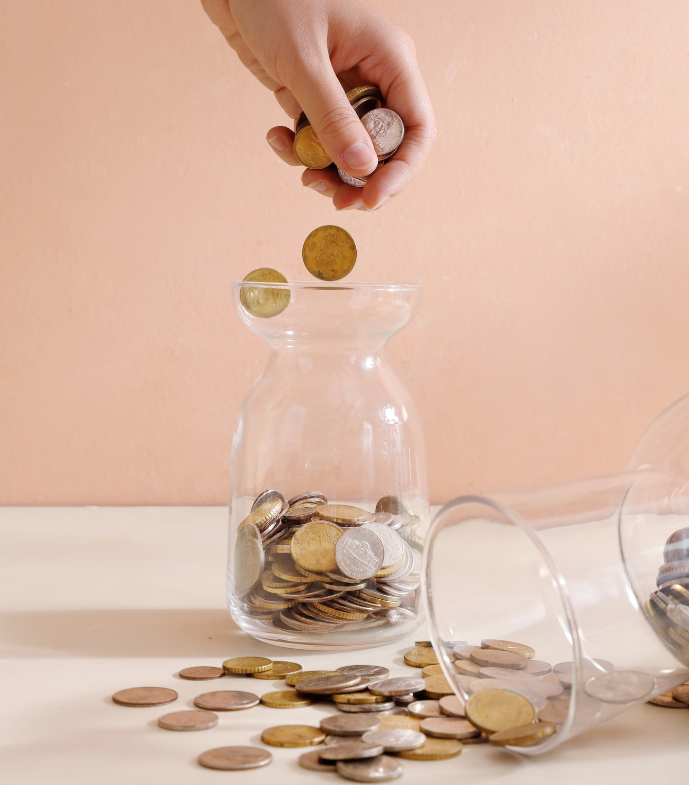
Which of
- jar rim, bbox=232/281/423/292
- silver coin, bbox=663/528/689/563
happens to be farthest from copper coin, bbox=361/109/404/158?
silver coin, bbox=663/528/689/563

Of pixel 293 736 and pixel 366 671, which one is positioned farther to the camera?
pixel 366 671

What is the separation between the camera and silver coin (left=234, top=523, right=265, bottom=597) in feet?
2.54

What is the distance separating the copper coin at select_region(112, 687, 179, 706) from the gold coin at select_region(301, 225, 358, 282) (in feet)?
1.58

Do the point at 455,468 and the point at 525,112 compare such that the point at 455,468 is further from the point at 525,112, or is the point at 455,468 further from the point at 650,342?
the point at 525,112

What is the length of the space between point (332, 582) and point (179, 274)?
104cm

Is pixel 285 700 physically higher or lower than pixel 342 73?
lower

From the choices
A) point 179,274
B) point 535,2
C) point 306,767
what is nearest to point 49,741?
point 306,767

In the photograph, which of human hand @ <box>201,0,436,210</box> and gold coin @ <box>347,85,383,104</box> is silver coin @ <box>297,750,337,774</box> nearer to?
human hand @ <box>201,0,436,210</box>

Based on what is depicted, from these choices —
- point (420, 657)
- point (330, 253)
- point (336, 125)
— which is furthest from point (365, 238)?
point (420, 657)

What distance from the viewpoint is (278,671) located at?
74 centimetres

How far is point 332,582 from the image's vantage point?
75cm

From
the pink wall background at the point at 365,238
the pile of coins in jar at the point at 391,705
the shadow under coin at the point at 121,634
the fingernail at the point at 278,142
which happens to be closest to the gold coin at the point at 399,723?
the pile of coins in jar at the point at 391,705

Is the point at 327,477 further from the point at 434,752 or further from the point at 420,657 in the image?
the point at 434,752

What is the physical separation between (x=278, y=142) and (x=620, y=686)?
31.8 inches
